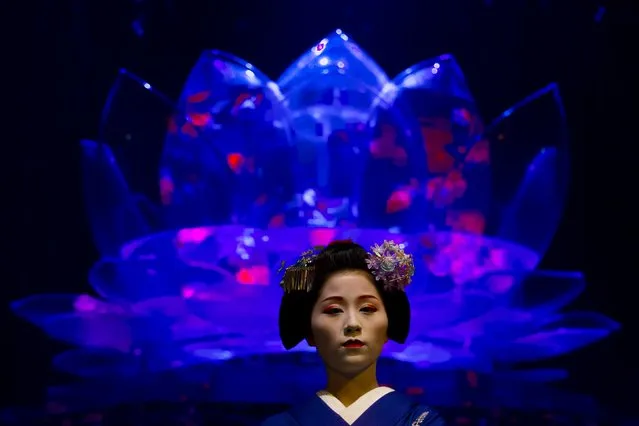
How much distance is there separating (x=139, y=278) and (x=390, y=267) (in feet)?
3.94

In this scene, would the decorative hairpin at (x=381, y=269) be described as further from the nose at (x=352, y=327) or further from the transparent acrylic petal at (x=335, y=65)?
the transparent acrylic petal at (x=335, y=65)

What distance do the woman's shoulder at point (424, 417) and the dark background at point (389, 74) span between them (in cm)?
152

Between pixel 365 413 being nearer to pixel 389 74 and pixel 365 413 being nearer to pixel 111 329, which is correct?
pixel 111 329

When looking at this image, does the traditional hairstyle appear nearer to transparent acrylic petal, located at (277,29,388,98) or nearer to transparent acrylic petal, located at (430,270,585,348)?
transparent acrylic petal, located at (430,270,585,348)

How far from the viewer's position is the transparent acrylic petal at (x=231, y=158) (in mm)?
2838

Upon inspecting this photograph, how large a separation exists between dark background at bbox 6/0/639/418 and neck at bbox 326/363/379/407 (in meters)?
1.55

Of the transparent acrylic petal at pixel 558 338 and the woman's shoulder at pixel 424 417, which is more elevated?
the transparent acrylic petal at pixel 558 338

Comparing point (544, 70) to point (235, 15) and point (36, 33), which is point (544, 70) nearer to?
point (235, 15)

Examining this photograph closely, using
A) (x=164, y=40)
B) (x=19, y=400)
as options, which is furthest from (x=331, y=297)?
(x=164, y=40)

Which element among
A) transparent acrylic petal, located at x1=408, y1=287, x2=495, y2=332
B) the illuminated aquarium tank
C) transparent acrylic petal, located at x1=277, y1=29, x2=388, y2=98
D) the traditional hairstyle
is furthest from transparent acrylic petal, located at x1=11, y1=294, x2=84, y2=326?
the traditional hairstyle

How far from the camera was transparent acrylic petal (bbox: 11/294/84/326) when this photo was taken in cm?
304

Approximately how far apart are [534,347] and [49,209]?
1655 millimetres

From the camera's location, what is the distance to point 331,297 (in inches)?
74.5

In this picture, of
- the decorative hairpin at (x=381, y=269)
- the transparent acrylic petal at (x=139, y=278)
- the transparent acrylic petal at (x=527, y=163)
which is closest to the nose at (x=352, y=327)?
the decorative hairpin at (x=381, y=269)
